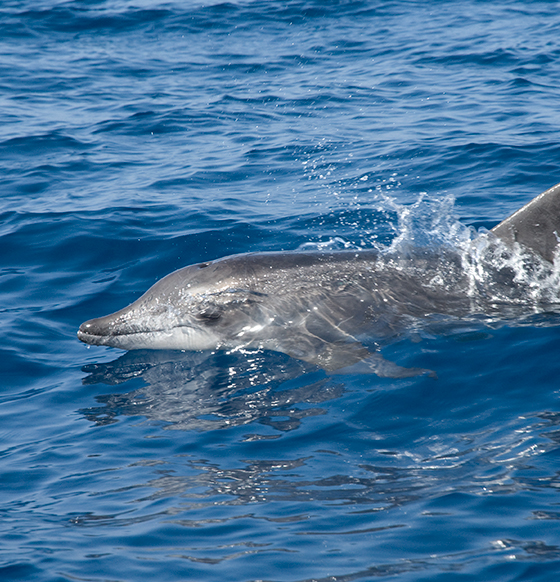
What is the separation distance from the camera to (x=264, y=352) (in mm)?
9297

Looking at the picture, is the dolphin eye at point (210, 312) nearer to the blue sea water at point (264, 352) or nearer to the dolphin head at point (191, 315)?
the dolphin head at point (191, 315)

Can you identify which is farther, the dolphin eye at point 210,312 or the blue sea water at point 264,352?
the dolphin eye at point 210,312

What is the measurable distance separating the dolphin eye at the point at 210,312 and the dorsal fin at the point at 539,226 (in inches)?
136

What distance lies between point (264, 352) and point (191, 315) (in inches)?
39.5

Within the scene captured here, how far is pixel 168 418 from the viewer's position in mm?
8023

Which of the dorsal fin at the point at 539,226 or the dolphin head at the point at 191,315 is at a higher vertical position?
the dorsal fin at the point at 539,226

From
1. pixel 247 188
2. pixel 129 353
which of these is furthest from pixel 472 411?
pixel 247 188

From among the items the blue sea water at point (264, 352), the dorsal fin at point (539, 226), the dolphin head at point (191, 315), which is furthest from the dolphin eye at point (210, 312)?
the dorsal fin at point (539, 226)

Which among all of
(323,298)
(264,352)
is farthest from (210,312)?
(323,298)

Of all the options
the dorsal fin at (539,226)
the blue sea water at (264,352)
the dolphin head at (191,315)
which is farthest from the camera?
the dolphin head at (191,315)

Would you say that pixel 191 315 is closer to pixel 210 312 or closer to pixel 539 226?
pixel 210 312

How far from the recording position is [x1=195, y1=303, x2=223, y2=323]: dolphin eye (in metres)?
9.49

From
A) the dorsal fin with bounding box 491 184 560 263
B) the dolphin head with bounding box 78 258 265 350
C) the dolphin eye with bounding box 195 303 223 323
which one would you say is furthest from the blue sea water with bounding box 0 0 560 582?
the dorsal fin with bounding box 491 184 560 263

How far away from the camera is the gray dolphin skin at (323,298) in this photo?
9094mm
